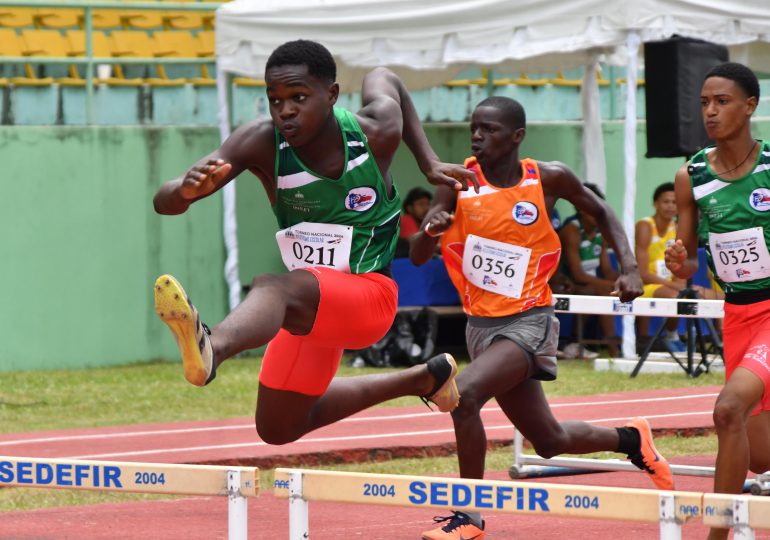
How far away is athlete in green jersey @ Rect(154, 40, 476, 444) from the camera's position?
5836 mm

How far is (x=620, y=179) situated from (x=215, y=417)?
803cm

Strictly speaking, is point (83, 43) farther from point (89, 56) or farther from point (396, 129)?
point (396, 129)

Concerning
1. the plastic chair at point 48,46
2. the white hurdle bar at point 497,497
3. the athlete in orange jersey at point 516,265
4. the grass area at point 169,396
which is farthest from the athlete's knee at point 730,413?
the plastic chair at point 48,46

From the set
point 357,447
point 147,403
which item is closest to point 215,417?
point 147,403

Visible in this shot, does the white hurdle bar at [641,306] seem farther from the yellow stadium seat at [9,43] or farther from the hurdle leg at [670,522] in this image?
the yellow stadium seat at [9,43]

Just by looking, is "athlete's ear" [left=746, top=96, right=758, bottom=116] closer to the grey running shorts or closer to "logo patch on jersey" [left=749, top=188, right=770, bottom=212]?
"logo patch on jersey" [left=749, top=188, right=770, bottom=212]

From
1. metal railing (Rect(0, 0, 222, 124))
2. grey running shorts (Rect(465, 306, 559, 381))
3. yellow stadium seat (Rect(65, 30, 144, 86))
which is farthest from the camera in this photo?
yellow stadium seat (Rect(65, 30, 144, 86))

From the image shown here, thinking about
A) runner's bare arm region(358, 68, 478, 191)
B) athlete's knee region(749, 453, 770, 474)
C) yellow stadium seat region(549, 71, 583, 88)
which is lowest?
athlete's knee region(749, 453, 770, 474)

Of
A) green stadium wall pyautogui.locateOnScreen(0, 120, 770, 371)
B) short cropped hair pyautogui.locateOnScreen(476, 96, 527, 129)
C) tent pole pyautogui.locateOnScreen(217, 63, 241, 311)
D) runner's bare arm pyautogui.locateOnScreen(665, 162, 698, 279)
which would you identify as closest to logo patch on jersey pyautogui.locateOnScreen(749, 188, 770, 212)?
runner's bare arm pyautogui.locateOnScreen(665, 162, 698, 279)

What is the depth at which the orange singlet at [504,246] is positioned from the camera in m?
7.68

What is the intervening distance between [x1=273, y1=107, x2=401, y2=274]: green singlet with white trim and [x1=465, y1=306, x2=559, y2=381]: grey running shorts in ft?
4.08

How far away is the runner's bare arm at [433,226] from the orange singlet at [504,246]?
0.09m

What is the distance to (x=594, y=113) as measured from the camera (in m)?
16.8

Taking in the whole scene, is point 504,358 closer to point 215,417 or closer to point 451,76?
point 215,417
